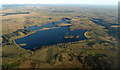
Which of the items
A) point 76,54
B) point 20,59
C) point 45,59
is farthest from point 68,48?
point 20,59

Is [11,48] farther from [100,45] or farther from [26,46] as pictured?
[100,45]

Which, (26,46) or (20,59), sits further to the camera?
(26,46)

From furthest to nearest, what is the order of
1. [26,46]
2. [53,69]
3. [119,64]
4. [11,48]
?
1. [26,46]
2. [11,48]
3. [53,69]
4. [119,64]

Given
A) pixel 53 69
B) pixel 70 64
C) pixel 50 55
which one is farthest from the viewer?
pixel 50 55

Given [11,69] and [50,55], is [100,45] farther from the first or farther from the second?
[11,69]

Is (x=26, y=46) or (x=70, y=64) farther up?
(x=26, y=46)

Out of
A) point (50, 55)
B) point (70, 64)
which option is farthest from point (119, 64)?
point (50, 55)

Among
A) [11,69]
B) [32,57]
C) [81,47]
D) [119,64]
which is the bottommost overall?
[11,69]

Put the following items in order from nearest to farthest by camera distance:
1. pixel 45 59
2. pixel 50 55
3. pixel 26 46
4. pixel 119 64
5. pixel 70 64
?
1. pixel 119 64
2. pixel 70 64
3. pixel 45 59
4. pixel 50 55
5. pixel 26 46

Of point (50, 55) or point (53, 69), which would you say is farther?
point (50, 55)
